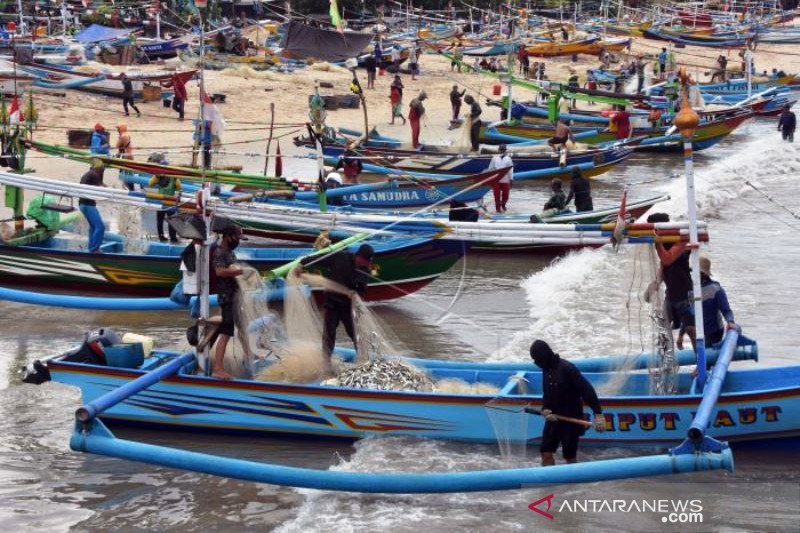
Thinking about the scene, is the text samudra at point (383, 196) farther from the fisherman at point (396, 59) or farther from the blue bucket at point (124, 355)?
the fisherman at point (396, 59)

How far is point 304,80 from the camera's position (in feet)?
129

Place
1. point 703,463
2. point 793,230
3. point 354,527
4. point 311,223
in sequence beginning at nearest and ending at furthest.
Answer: point 703,463 < point 354,527 < point 311,223 < point 793,230

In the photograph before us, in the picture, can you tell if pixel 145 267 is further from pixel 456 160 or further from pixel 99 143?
pixel 456 160

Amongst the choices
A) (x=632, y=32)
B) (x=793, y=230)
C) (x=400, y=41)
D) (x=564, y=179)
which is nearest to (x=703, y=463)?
(x=793, y=230)

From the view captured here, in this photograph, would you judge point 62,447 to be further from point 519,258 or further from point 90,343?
point 519,258

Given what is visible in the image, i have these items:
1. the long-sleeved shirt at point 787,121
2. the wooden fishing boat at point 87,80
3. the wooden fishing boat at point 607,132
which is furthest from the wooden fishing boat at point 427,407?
the long-sleeved shirt at point 787,121

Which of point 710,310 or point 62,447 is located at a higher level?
point 710,310

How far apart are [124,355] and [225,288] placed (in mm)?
1145

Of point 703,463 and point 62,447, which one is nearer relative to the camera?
point 703,463

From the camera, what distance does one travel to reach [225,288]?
10.9 metres

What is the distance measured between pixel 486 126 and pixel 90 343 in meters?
20.3

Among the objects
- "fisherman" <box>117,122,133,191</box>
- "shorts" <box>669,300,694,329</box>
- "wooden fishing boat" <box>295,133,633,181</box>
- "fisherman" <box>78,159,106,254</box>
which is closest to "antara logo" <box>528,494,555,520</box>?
"shorts" <box>669,300,694,329</box>

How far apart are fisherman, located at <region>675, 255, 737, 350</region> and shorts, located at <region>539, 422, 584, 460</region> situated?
1931 millimetres

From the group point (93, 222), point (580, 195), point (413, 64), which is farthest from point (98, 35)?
point (93, 222)
